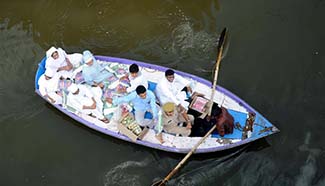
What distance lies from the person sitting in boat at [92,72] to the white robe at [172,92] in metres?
1.43

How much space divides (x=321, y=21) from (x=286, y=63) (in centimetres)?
162

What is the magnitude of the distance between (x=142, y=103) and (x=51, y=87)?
2.34 meters

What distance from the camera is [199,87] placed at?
9195 mm

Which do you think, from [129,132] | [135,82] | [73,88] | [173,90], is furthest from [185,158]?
[73,88]

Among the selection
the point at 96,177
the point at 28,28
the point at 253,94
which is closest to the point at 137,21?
the point at 28,28

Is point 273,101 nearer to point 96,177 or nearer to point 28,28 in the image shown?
point 96,177

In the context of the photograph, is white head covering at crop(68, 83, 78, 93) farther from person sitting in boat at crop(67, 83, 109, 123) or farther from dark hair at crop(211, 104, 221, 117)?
dark hair at crop(211, 104, 221, 117)

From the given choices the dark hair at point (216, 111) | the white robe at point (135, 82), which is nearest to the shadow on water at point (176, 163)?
the dark hair at point (216, 111)

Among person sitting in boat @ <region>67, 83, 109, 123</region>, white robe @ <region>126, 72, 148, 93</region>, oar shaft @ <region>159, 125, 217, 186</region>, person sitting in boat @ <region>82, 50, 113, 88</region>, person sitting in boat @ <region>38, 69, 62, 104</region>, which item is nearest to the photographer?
oar shaft @ <region>159, 125, 217, 186</region>

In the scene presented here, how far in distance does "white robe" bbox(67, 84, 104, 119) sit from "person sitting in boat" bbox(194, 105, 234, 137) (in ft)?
7.07

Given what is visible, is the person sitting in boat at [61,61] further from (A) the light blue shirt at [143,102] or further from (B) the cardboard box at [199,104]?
(B) the cardboard box at [199,104]

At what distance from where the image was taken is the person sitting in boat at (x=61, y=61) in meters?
9.31

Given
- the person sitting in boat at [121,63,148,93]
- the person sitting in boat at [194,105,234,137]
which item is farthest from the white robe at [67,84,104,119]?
the person sitting in boat at [194,105,234,137]

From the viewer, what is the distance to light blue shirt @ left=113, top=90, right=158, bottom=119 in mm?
8305
